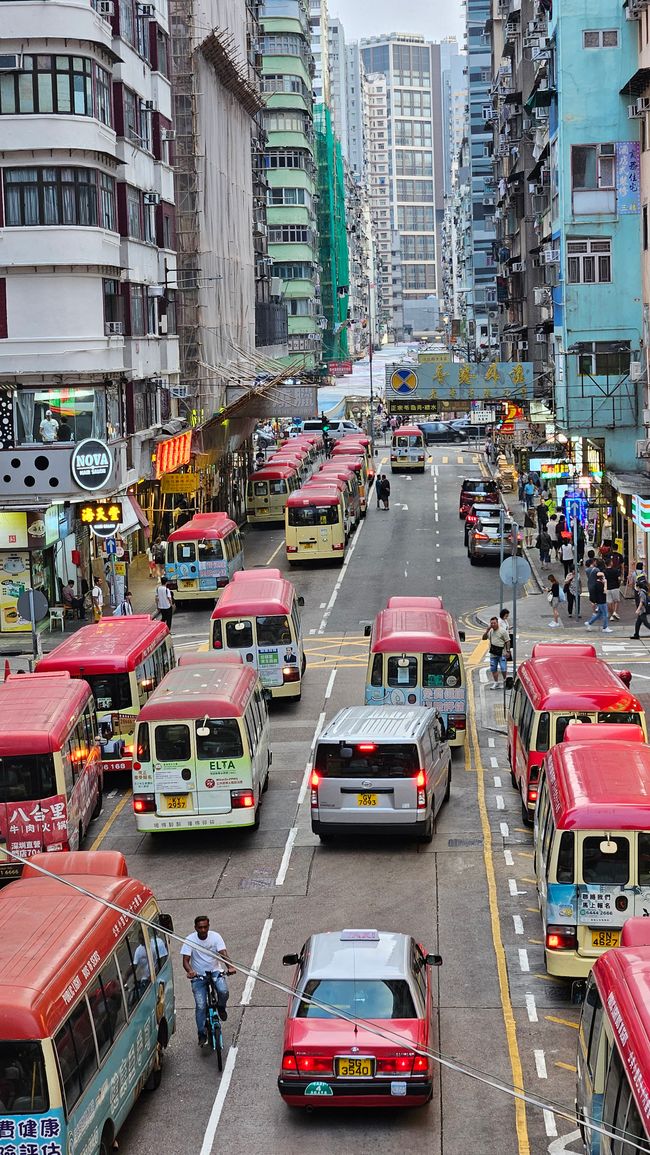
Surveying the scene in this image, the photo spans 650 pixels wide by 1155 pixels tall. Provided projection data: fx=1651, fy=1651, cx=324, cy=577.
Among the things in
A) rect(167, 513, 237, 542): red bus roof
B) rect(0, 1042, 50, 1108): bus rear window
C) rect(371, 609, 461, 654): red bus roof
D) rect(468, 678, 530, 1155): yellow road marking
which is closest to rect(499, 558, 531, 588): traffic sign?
rect(371, 609, 461, 654): red bus roof

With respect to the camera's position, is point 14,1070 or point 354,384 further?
point 354,384

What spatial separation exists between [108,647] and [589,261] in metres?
29.4

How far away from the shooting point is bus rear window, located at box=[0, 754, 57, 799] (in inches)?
831

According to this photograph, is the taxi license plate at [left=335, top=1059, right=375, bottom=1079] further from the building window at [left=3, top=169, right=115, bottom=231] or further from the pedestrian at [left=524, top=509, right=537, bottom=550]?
the pedestrian at [left=524, top=509, right=537, bottom=550]

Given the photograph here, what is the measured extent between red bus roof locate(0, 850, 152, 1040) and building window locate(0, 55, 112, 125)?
98.6 feet

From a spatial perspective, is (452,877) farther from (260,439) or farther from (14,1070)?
(260,439)

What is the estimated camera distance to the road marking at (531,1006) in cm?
1603

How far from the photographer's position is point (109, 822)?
82.4 ft

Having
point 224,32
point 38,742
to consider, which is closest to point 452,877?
point 38,742

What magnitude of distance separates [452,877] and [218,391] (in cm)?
4964

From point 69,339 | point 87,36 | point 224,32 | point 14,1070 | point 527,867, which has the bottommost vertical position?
point 527,867

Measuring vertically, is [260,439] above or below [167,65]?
below

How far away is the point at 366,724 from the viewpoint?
2203cm

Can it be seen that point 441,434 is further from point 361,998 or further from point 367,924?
point 361,998
